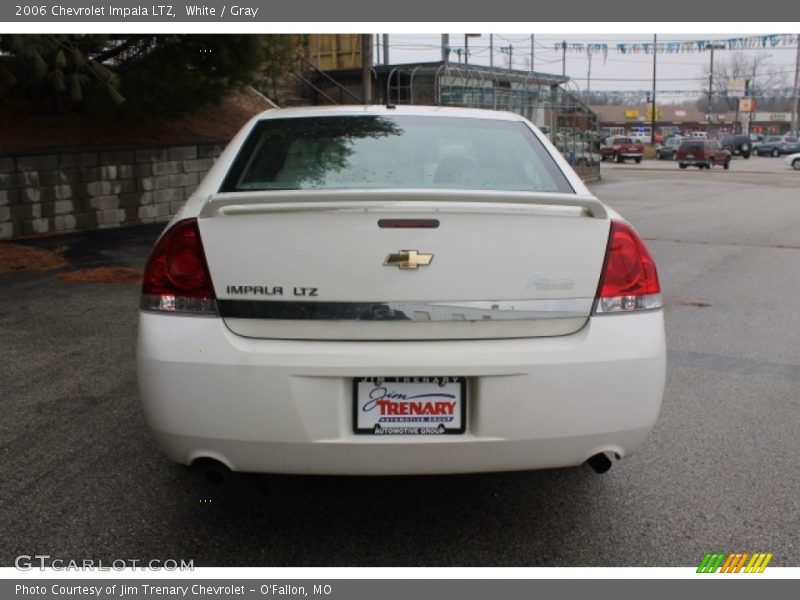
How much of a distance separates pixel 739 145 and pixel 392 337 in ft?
222

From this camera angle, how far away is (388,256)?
286 centimetres

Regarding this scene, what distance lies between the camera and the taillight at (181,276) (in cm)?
295

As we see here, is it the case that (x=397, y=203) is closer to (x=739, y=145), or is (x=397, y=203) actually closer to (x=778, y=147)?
(x=739, y=145)

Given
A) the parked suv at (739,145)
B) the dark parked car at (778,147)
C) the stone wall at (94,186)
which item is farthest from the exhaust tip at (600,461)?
the dark parked car at (778,147)

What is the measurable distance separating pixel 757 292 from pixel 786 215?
10005 millimetres

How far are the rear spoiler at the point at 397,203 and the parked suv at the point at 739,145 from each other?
2575 inches

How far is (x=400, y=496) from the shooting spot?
3607mm

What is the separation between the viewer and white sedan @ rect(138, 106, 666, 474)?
9.37 ft

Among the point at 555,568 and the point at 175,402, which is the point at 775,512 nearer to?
the point at 555,568

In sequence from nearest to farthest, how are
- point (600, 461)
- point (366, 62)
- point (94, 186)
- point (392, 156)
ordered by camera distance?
point (600, 461)
point (392, 156)
point (94, 186)
point (366, 62)

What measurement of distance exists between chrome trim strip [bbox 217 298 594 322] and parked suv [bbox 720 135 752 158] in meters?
65.6

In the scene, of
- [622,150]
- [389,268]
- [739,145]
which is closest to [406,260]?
[389,268]

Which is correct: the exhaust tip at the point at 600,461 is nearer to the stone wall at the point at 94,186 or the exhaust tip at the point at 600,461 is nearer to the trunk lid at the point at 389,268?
the trunk lid at the point at 389,268

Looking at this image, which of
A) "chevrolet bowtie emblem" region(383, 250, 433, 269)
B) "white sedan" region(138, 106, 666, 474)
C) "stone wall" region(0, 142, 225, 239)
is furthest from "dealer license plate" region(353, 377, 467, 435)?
"stone wall" region(0, 142, 225, 239)
